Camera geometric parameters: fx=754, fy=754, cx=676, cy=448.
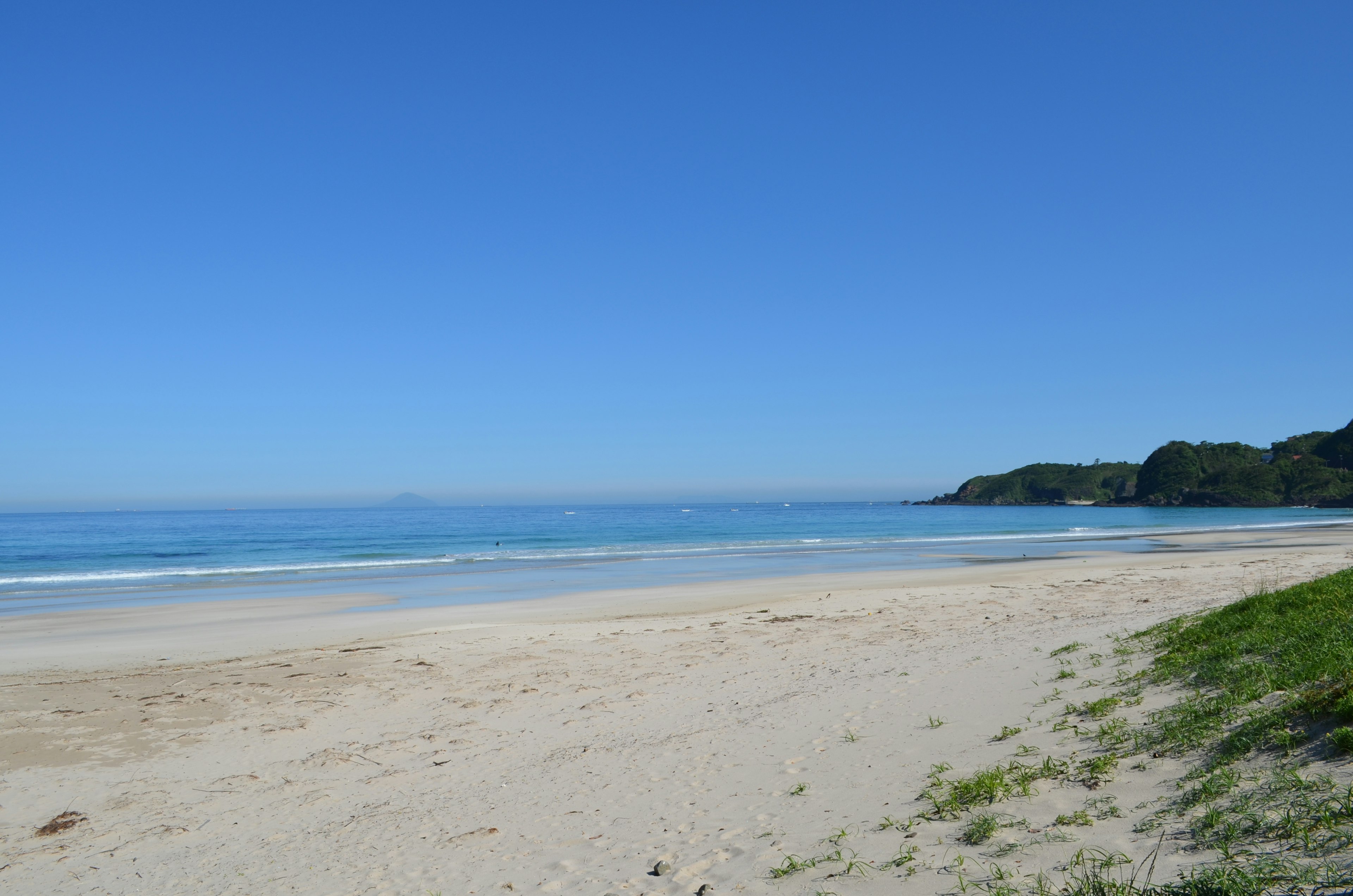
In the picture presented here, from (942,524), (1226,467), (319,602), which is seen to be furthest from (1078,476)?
(319,602)

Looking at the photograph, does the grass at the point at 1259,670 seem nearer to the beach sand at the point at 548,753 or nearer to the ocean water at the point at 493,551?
the beach sand at the point at 548,753

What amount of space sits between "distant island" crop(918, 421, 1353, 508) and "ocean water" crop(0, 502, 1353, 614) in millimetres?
34288

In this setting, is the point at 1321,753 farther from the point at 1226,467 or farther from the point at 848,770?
the point at 1226,467

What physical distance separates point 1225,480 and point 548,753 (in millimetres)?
161851

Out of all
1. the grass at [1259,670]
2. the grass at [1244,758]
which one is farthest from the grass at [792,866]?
the grass at [1259,670]

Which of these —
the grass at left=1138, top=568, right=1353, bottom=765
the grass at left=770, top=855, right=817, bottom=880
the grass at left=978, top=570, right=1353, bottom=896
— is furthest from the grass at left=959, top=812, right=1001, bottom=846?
the grass at left=1138, top=568, right=1353, bottom=765

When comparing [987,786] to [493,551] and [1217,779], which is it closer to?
[1217,779]

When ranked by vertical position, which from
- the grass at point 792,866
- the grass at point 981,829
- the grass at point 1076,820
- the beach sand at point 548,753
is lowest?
the beach sand at point 548,753

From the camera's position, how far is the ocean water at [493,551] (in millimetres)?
27000

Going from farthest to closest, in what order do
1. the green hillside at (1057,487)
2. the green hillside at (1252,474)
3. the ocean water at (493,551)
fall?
the green hillside at (1057,487) → the green hillside at (1252,474) → the ocean water at (493,551)

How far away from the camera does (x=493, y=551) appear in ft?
147

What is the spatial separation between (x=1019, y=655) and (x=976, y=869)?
20.1ft

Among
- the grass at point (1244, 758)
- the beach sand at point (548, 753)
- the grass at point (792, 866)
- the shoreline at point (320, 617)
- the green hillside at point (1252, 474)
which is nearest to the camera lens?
the grass at point (1244, 758)

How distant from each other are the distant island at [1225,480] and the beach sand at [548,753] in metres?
140
